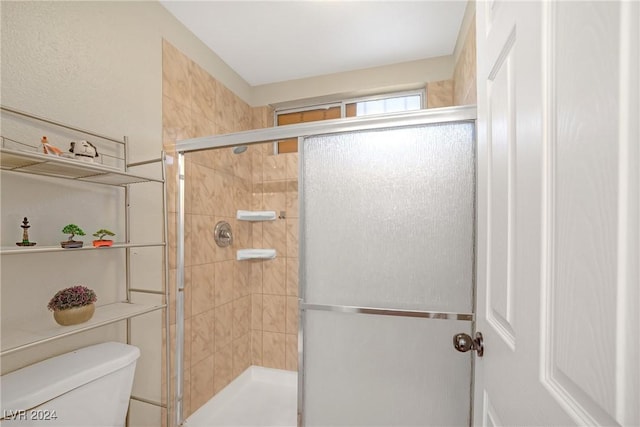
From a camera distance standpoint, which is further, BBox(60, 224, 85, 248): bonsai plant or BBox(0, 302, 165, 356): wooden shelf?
BBox(60, 224, 85, 248): bonsai plant

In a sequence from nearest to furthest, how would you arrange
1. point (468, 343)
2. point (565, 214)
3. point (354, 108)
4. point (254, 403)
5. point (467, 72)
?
point (565, 214)
point (468, 343)
point (467, 72)
point (254, 403)
point (354, 108)

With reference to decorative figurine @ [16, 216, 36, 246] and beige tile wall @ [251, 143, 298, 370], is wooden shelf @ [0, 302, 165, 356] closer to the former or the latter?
decorative figurine @ [16, 216, 36, 246]

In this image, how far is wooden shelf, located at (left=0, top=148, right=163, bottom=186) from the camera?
2.91 ft

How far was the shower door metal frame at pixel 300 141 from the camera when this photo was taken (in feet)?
3.92

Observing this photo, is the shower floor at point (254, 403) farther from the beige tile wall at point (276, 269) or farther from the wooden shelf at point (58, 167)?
the wooden shelf at point (58, 167)

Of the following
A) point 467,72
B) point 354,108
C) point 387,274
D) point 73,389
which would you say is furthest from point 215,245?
point 467,72

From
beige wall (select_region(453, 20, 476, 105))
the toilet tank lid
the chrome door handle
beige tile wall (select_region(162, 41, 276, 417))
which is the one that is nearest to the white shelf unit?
the toilet tank lid

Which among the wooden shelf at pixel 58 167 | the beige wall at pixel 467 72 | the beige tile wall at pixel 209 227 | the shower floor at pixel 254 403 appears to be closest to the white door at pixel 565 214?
the beige wall at pixel 467 72

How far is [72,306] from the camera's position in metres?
1.05

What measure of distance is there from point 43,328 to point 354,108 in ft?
7.63

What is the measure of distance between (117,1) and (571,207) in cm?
192

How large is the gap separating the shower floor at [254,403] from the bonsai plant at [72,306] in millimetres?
1210

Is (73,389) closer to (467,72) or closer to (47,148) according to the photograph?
(47,148)

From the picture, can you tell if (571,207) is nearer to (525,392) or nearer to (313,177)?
(525,392)
